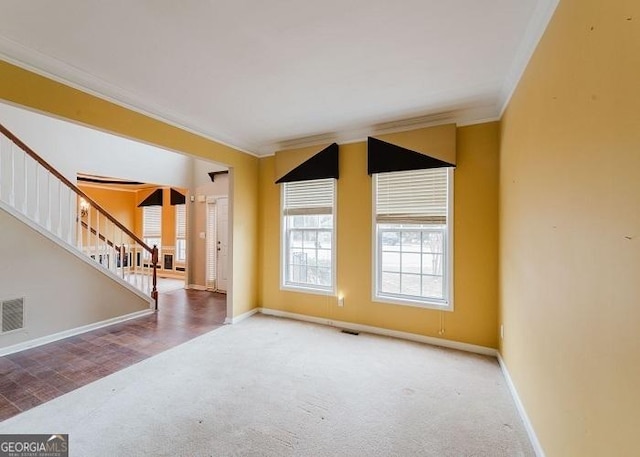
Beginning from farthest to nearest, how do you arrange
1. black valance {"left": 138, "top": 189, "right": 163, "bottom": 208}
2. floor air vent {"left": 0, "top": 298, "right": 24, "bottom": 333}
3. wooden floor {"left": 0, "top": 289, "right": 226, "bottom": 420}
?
black valance {"left": 138, "top": 189, "right": 163, "bottom": 208} → floor air vent {"left": 0, "top": 298, "right": 24, "bottom": 333} → wooden floor {"left": 0, "top": 289, "right": 226, "bottom": 420}

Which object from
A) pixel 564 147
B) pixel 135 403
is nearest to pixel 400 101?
pixel 564 147

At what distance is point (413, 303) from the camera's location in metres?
3.45

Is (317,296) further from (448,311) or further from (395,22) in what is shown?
(395,22)

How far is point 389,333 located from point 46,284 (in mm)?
4347

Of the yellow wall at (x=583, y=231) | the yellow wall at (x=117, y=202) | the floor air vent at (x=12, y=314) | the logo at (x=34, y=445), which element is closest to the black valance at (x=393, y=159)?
the yellow wall at (x=583, y=231)

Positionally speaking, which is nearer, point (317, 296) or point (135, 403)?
point (135, 403)

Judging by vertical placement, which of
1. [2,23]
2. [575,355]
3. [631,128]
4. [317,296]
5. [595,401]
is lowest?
[317,296]

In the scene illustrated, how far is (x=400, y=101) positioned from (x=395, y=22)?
1.17 meters

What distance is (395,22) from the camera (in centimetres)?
179

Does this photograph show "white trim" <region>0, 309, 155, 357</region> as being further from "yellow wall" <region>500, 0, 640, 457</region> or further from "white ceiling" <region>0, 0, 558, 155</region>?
"yellow wall" <region>500, 0, 640, 457</region>

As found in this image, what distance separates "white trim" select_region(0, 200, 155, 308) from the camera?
3.11 metres

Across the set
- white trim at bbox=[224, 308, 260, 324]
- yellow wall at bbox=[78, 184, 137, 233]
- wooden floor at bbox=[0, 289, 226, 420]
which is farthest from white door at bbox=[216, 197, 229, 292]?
yellow wall at bbox=[78, 184, 137, 233]

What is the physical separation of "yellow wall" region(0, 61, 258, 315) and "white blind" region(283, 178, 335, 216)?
61 cm

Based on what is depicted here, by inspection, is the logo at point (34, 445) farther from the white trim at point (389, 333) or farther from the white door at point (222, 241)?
the white door at point (222, 241)
